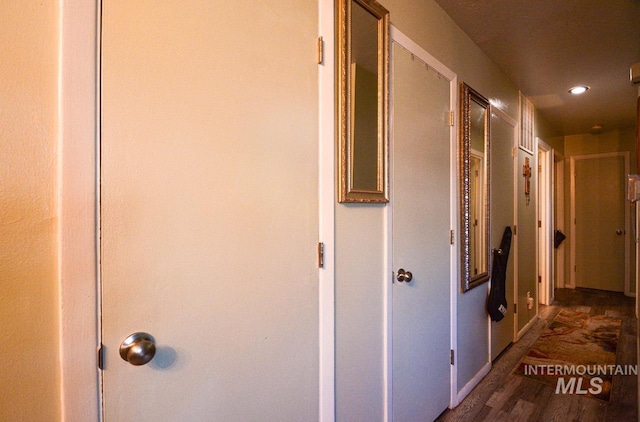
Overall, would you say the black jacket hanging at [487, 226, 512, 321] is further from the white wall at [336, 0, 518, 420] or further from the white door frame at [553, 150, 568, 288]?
the white door frame at [553, 150, 568, 288]

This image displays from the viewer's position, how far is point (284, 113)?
1.11m

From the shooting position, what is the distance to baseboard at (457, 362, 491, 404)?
2.20m

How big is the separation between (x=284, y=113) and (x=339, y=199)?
1.31ft

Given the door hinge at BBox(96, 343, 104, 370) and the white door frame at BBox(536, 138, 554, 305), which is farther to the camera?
the white door frame at BBox(536, 138, 554, 305)

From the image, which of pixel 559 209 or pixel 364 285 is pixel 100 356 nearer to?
pixel 364 285

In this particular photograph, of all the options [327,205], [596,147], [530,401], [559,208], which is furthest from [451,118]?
[596,147]

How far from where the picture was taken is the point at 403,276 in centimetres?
166

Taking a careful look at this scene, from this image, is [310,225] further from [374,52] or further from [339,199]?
[374,52]

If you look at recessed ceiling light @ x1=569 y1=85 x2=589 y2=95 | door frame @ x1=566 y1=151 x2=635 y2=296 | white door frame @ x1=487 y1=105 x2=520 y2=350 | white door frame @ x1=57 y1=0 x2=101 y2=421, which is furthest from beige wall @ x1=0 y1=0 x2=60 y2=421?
door frame @ x1=566 y1=151 x2=635 y2=296

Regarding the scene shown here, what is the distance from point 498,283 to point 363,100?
2.05 meters

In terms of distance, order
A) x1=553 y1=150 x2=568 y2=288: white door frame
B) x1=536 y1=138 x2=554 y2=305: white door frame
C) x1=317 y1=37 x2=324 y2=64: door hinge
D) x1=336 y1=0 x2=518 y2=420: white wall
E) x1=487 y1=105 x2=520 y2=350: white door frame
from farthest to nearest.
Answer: x1=553 y1=150 x2=568 y2=288: white door frame < x1=536 y1=138 x2=554 y2=305: white door frame < x1=487 y1=105 x2=520 y2=350: white door frame < x1=336 y1=0 x2=518 y2=420: white wall < x1=317 y1=37 x2=324 y2=64: door hinge

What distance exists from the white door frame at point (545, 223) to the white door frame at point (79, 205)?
4995mm

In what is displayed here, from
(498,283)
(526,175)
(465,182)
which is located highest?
(526,175)

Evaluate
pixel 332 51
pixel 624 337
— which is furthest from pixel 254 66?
pixel 624 337
